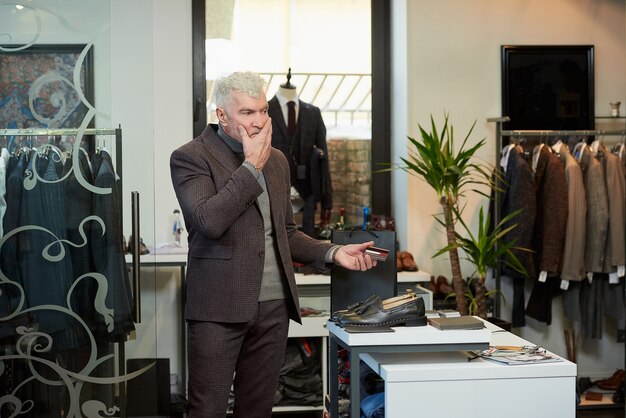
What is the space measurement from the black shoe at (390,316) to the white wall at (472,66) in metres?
2.59

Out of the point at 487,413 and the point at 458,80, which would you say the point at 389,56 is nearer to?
the point at 458,80

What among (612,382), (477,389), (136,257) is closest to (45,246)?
(136,257)

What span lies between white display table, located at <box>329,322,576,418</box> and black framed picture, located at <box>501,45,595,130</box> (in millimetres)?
2966

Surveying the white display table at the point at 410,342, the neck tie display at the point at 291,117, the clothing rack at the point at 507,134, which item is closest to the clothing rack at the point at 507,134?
the clothing rack at the point at 507,134

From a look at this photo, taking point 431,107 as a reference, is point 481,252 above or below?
below

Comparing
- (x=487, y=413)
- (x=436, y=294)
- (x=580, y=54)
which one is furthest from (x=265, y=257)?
(x=580, y=54)

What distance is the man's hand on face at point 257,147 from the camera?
2602 mm

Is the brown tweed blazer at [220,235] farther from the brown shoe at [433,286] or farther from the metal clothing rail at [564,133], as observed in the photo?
the metal clothing rail at [564,133]

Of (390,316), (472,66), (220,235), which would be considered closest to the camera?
(220,235)

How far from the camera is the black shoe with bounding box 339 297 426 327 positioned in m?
2.68

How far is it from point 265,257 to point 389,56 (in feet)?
10.1

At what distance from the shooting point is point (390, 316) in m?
2.68

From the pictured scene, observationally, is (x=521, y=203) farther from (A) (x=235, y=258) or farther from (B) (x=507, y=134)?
(A) (x=235, y=258)

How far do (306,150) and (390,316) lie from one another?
271 cm
